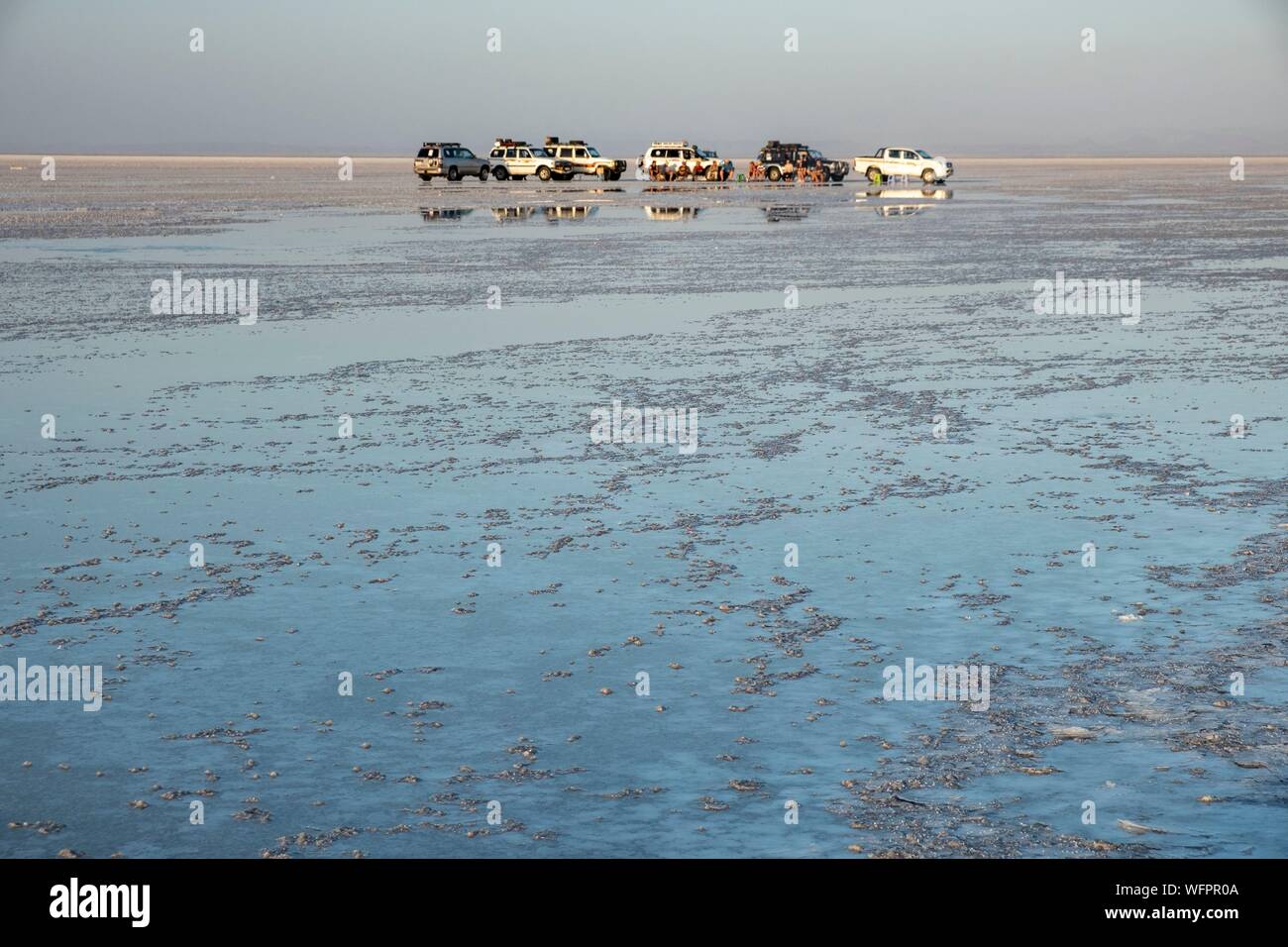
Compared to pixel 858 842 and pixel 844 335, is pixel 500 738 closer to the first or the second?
Result: pixel 858 842

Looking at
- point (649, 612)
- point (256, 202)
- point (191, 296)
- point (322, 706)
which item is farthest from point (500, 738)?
point (256, 202)

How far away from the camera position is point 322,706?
265 inches

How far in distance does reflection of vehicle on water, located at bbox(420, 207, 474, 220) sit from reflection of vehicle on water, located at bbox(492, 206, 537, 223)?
1057 millimetres

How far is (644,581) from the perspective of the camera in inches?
342

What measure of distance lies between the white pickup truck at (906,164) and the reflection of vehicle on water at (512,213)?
2656cm

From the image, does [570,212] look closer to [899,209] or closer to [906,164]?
[899,209]

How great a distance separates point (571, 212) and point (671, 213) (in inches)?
134

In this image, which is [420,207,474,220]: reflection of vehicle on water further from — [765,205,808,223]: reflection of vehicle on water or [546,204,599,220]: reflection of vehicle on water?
[765,205,808,223]: reflection of vehicle on water

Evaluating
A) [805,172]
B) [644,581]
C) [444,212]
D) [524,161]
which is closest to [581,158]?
[524,161]

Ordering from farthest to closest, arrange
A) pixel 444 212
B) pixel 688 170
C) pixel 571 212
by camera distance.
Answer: pixel 688 170
pixel 444 212
pixel 571 212

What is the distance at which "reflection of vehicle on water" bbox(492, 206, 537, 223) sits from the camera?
46497 mm

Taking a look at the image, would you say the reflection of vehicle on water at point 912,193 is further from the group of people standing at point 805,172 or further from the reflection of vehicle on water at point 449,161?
the reflection of vehicle on water at point 449,161
